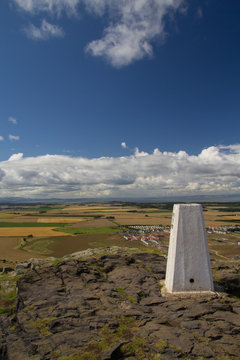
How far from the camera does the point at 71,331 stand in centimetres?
921

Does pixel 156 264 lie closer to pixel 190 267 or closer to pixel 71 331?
pixel 190 267

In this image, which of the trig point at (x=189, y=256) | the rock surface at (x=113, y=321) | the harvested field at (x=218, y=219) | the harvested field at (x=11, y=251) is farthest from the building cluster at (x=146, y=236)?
the rock surface at (x=113, y=321)

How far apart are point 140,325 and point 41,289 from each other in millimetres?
6673

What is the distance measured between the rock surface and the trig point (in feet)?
2.65

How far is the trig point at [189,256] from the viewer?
12320 millimetres

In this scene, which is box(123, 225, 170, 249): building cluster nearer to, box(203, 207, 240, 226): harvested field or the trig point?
box(203, 207, 240, 226): harvested field

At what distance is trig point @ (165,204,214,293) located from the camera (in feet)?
40.4

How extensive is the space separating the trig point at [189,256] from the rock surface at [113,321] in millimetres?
808

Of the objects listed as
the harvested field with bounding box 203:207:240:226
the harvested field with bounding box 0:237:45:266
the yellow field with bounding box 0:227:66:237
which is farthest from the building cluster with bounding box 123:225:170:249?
the harvested field with bounding box 203:207:240:226

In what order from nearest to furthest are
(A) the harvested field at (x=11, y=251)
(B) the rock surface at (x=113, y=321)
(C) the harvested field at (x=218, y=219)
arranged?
(B) the rock surface at (x=113, y=321), (A) the harvested field at (x=11, y=251), (C) the harvested field at (x=218, y=219)

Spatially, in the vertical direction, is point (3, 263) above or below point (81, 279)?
below

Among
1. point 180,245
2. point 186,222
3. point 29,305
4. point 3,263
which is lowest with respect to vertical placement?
point 3,263

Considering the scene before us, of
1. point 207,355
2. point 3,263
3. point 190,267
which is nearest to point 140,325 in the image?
point 207,355

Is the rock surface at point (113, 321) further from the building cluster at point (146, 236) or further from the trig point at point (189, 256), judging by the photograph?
the building cluster at point (146, 236)
